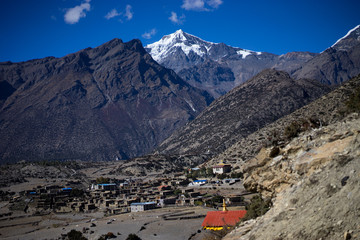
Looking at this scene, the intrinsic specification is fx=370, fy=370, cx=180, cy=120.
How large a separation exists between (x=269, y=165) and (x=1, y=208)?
66206 mm

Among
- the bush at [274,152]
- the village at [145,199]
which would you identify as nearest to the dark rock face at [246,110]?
the village at [145,199]

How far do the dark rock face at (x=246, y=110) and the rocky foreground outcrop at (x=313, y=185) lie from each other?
101751 mm

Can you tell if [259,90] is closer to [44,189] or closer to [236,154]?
[236,154]

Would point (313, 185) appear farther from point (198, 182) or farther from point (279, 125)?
point (198, 182)

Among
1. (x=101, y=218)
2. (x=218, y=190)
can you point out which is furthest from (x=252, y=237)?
(x=218, y=190)

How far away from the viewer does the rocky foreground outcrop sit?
9.27 m

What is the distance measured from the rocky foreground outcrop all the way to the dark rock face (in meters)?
102

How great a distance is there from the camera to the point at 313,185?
37.1 ft

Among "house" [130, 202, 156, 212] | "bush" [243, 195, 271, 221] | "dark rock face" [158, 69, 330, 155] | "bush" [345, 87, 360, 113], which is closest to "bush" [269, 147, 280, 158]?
"bush" [243, 195, 271, 221]

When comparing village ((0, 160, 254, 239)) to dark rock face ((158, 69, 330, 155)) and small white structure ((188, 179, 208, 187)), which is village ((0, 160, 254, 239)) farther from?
dark rock face ((158, 69, 330, 155))

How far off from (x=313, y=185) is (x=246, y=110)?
122648mm

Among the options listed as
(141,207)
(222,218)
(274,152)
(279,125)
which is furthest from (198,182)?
(274,152)

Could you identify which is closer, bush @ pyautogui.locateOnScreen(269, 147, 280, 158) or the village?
bush @ pyautogui.locateOnScreen(269, 147, 280, 158)

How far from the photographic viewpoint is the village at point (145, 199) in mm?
53722
